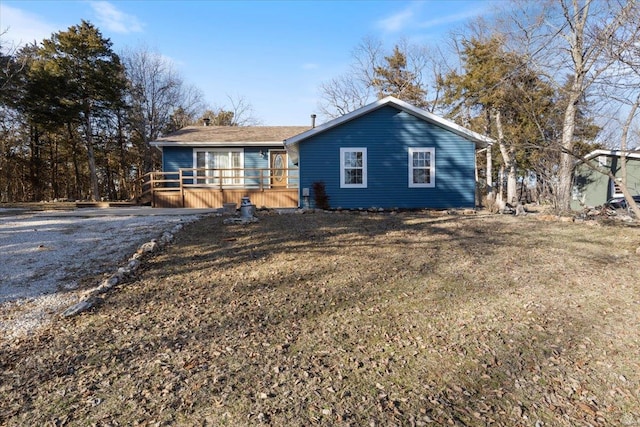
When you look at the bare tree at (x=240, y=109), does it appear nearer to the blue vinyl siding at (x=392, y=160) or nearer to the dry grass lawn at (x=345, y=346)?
the blue vinyl siding at (x=392, y=160)

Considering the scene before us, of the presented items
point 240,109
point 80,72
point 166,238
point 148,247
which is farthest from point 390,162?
point 240,109

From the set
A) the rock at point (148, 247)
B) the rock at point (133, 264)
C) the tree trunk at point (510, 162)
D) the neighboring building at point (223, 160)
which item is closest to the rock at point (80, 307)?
the rock at point (133, 264)

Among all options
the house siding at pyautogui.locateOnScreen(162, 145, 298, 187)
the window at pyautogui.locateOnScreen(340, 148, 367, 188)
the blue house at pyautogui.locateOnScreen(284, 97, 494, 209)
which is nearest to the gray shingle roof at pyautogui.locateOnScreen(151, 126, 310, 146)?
the house siding at pyautogui.locateOnScreen(162, 145, 298, 187)

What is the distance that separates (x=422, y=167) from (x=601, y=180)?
1435cm

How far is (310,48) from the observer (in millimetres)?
18672

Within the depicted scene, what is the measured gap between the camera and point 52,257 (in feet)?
19.5

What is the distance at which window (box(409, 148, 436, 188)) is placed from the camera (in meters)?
12.4

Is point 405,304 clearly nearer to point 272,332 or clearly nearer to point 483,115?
point 272,332

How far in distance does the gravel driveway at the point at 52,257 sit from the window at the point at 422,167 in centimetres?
757

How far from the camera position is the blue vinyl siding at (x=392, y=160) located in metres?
12.3

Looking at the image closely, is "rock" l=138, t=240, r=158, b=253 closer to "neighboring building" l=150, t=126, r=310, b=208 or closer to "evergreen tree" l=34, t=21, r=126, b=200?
"neighboring building" l=150, t=126, r=310, b=208

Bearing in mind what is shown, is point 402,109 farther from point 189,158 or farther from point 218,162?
point 189,158

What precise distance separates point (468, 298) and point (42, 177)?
2889 centimetres

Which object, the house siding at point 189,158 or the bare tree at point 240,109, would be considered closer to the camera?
the house siding at point 189,158
